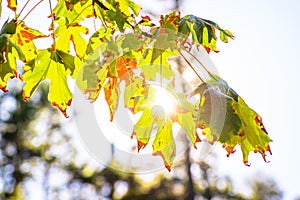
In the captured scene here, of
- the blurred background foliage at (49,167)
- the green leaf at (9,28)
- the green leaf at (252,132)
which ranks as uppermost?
A: the green leaf at (9,28)

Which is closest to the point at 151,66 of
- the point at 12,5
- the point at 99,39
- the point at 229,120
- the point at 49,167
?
the point at 99,39

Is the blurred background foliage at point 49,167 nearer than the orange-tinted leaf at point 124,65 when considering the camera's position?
No

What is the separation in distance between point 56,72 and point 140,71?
20cm

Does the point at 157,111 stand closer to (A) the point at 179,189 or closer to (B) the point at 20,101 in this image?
(A) the point at 179,189

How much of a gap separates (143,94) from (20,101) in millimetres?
15867

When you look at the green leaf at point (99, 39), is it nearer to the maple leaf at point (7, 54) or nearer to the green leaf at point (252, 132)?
the maple leaf at point (7, 54)

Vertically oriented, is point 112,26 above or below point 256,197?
above

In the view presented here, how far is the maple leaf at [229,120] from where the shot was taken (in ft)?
3.30

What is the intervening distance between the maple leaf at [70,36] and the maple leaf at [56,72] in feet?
0.30

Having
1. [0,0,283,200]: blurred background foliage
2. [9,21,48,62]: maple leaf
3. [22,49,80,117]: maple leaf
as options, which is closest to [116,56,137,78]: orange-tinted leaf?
[22,49,80,117]: maple leaf

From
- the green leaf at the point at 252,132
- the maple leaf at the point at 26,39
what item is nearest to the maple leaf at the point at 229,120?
the green leaf at the point at 252,132

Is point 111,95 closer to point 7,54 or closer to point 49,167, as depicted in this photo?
point 7,54

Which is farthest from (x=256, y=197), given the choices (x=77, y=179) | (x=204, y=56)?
(x=204, y=56)

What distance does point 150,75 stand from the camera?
3.84 feet
